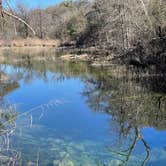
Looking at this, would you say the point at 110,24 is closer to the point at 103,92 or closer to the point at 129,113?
the point at 103,92

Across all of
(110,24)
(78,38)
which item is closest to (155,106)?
(110,24)

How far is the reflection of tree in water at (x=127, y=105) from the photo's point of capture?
1012 centimetres

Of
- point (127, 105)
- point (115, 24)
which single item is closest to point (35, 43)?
point (115, 24)

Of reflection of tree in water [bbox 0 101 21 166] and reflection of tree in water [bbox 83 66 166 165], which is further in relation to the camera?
reflection of tree in water [bbox 83 66 166 165]

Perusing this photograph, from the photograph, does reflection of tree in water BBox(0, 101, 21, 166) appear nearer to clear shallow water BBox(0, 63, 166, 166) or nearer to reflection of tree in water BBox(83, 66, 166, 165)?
clear shallow water BBox(0, 63, 166, 166)

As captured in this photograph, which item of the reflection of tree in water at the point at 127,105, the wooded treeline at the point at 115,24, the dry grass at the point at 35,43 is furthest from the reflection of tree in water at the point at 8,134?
the dry grass at the point at 35,43

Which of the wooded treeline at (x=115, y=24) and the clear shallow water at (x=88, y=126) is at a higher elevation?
the wooded treeline at (x=115, y=24)

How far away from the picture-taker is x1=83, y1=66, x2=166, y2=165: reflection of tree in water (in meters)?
10.1

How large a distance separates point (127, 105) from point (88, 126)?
2.48 meters

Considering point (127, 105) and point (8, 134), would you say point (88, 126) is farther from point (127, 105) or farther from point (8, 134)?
point (8, 134)

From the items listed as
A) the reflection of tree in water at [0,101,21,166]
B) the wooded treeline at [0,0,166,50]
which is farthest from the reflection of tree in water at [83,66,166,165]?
the reflection of tree in water at [0,101,21,166]

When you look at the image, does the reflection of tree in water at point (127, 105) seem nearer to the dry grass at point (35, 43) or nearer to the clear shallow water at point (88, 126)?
the clear shallow water at point (88, 126)

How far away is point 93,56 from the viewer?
3303 centimetres

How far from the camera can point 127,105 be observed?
1373 centimetres
